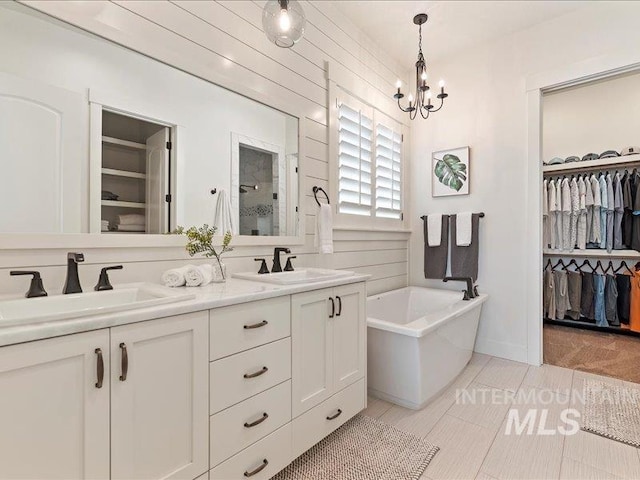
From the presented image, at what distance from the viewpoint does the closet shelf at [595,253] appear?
3602mm

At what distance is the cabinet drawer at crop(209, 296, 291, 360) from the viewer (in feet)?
4.12

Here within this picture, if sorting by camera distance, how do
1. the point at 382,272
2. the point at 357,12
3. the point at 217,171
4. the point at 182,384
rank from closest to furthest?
the point at 182,384
the point at 217,171
the point at 357,12
the point at 382,272

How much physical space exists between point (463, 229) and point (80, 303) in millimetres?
3094

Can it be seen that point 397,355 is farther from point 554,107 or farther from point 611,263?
point 554,107

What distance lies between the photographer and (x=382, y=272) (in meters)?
3.30

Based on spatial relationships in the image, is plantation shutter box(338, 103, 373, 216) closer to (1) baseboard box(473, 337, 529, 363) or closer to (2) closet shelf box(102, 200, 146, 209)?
(2) closet shelf box(102, 200, 146, 209)

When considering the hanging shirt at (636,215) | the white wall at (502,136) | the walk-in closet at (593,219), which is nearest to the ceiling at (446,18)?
the white wall at (502,136)

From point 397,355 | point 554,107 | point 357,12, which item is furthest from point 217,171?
point 554,107

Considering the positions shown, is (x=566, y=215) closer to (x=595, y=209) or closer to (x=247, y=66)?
(x=595, y=209)

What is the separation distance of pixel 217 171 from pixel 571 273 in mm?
4413

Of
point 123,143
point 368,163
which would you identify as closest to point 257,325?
point 123,143

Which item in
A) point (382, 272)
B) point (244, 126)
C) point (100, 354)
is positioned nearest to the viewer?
point (100, 354)

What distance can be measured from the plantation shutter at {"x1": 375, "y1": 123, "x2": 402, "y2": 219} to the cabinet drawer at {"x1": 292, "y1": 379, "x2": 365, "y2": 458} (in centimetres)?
176

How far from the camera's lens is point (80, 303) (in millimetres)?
1260
